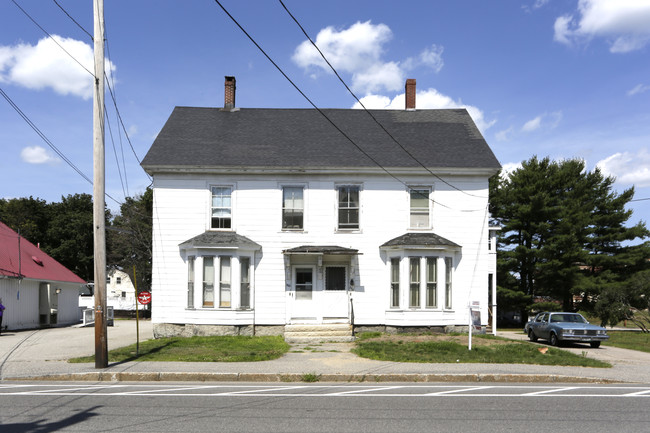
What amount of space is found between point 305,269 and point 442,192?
6149 millimetres

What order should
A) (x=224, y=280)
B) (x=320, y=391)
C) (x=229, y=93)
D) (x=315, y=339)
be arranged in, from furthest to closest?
(x=229, y=93), (x=224, y=280), (x=315, y=339), (x=320, y=391)

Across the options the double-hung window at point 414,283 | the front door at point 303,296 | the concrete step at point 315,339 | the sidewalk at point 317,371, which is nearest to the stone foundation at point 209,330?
the front door at point 303,296

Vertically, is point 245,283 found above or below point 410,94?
below

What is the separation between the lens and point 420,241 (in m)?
20.5

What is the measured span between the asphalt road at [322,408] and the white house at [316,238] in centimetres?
944

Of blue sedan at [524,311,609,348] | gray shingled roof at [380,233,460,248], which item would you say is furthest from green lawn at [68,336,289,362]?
blue sedan at [524,311,609,348]

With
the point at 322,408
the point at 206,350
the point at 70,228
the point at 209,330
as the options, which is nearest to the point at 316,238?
the point at 209,330

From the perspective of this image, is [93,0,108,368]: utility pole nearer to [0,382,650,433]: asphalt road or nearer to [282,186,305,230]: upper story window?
[0,382,650,433]: asphalt road

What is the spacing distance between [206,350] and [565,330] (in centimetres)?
1343

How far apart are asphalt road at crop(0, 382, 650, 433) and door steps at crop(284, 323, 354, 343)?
8.00 meters

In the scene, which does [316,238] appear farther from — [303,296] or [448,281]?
[448,281]

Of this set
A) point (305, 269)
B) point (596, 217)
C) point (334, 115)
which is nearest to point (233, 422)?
point (305, 269)

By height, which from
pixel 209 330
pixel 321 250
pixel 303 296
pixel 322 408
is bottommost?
pixel 209 330

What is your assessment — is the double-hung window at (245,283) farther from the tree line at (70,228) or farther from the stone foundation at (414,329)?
the tree line at (70,228)
